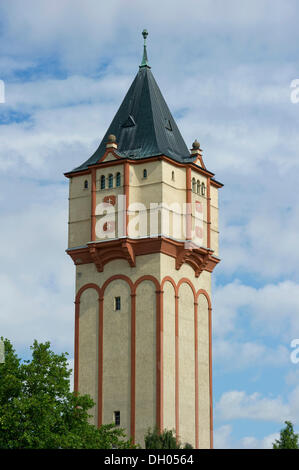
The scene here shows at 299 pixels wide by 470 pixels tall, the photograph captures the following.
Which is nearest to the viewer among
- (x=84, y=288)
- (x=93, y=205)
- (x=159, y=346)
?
(x=159, y=346)

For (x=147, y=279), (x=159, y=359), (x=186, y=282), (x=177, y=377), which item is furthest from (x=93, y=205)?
(x=177, y=377)

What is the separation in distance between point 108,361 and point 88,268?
8149mm

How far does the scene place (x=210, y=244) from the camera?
307 feet

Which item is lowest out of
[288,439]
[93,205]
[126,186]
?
[288,439]

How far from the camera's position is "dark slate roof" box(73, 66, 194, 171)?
9188 centimetres

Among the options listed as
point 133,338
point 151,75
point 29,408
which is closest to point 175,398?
point 133,338

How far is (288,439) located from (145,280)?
16.3m

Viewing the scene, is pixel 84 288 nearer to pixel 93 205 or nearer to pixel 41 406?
pixel 93 205

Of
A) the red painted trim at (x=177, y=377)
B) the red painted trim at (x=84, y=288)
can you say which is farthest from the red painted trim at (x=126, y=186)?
the red painted trim at (x=177, y=377)

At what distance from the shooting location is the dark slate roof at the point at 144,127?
91.9 metres

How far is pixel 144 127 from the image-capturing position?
93812mm
